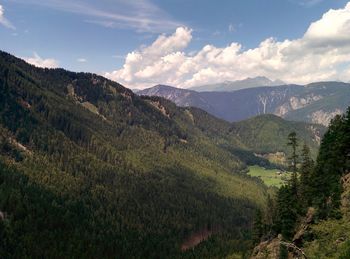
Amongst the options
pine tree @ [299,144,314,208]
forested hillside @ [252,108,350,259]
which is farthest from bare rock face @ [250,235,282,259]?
pine tree @ [299,144,314,208]

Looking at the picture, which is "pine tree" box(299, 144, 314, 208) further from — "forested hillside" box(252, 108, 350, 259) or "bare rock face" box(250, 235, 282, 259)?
"bare rock face" box(250, 235, 282, 259)

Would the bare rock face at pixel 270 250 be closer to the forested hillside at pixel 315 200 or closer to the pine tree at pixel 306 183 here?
the forested hillside at pixel 315 200

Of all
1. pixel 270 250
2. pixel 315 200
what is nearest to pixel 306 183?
pixel 270 250

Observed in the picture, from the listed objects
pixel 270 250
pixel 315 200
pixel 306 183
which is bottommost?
pixel 270 250

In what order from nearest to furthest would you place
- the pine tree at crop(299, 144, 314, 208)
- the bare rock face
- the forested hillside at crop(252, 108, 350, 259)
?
1. the forested hillside at crop(252, 108, 350, 259)
2. the bare rock face
3. the pine tree at crop(299, 144, 314, 208)

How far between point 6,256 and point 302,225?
146 m

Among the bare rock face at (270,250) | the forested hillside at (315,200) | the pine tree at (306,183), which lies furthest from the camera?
the pine tree at (306,183)

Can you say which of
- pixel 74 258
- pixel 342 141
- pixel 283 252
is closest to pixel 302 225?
pixel 283 252

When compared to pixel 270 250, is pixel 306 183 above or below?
above

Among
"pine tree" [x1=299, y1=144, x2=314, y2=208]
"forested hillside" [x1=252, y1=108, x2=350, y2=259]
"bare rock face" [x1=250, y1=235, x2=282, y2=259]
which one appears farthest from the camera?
"pine tree" [x1=299, y1=144, x2=314, y2=208]

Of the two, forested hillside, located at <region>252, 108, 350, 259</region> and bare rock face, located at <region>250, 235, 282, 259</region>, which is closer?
forested hillside, located at <region>252, 108, 350, 259</region>

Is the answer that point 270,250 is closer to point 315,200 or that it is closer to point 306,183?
point 315,200

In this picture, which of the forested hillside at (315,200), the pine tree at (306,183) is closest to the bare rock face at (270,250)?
the forested hillside at (315,200)

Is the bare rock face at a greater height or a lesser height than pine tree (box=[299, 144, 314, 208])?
lesser
